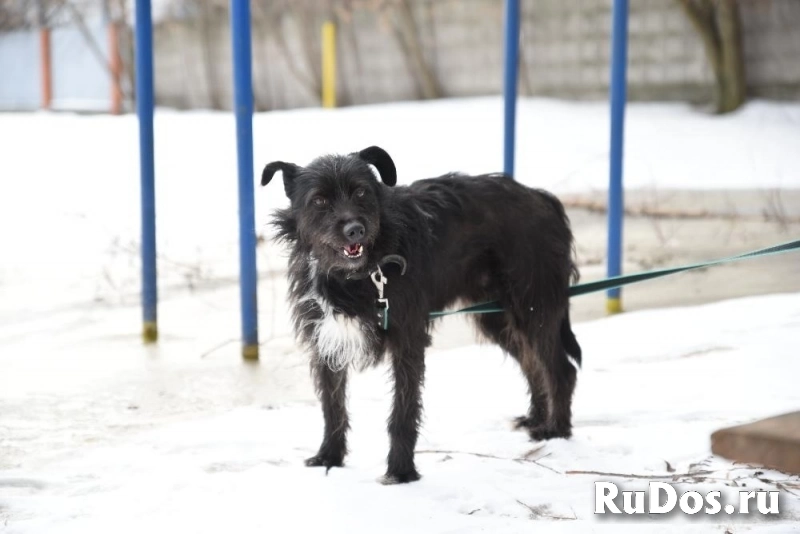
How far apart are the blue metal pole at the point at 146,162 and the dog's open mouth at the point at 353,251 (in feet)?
8.26

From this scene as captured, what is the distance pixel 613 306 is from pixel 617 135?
1.03 m

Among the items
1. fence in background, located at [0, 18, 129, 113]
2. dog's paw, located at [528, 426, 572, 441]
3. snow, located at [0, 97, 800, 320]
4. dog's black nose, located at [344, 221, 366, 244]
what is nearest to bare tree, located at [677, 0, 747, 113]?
snow, located at [0, 97, 800, 320]

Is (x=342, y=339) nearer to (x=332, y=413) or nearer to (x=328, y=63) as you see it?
(x=332, y=413)

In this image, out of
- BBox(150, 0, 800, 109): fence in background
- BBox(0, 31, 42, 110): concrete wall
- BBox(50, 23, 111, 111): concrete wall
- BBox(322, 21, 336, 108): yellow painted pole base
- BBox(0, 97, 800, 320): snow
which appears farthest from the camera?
BBox(322, 21, 336, 108): yellow painted pole base

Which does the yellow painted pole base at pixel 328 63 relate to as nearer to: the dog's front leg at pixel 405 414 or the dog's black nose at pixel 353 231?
the dog's front leg at pixel 405 414

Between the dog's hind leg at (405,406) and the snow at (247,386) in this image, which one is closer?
the snow at (247,386)

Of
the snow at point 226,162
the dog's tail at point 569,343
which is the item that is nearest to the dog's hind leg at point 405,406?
the dog's tail at point 569,343

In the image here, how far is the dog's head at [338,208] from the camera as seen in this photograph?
11.0 ft

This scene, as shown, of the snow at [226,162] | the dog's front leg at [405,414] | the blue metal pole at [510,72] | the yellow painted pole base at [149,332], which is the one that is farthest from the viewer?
the snow at [226,162]

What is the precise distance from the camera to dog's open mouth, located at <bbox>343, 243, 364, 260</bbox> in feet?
11.2

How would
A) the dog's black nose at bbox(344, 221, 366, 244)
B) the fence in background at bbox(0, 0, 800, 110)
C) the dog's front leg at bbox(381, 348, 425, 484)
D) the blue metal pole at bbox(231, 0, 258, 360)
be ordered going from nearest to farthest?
1. the dog's black nose at bbox(344, 221, 366, 244)
2. the dog's front leg at bbox(381, 348, 425, 484)
3. the blue metal pole at bbox(231, 0, 258, 360)
4. the fence in background at bbox(0, 0, 800, 110)

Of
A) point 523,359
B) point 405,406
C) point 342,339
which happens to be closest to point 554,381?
point 523,359

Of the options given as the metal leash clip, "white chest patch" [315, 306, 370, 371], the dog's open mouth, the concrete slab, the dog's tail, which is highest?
the dog's open mouth

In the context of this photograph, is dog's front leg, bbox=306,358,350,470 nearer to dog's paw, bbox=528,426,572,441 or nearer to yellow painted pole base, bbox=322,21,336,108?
dog's paw, bbox=528,426,572,441
